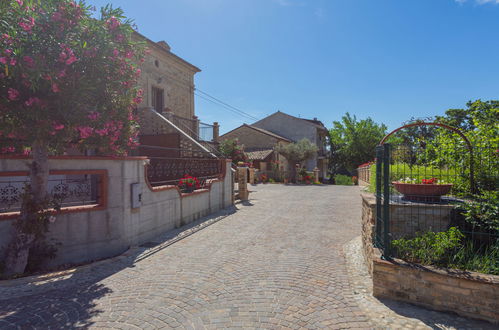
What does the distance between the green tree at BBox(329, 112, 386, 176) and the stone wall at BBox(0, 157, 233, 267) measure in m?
32.1

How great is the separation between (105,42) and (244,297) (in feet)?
14.6

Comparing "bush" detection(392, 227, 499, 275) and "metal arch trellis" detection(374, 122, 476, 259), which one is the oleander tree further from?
"bush" detection(392, 227, 499, 275)

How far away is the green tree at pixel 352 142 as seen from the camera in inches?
1384

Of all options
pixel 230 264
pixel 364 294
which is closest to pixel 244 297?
pixel 230 264

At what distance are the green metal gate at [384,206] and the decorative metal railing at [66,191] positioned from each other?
5005 mm

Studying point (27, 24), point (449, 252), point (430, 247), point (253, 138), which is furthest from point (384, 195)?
point (253, 138)

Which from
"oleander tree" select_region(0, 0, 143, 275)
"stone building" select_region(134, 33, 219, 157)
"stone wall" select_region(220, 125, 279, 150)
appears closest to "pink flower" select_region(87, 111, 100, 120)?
"oleander tree" select_region(0, 0, 143, 275)

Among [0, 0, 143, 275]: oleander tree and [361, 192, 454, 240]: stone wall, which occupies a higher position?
[0, 0, 143, 275]: oleander tree

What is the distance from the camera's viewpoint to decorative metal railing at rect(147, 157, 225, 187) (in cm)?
840

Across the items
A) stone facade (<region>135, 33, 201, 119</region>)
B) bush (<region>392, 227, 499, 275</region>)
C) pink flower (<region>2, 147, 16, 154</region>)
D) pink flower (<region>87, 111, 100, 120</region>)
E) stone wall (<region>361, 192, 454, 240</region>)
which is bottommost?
bush (<region>392, 227, 499, 275</region>)

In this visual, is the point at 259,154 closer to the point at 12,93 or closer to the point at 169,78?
the point at 169,78

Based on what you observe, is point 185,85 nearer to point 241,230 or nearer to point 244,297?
point 241,230

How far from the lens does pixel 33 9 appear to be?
4113 millimetres

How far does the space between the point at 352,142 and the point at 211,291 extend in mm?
35244
